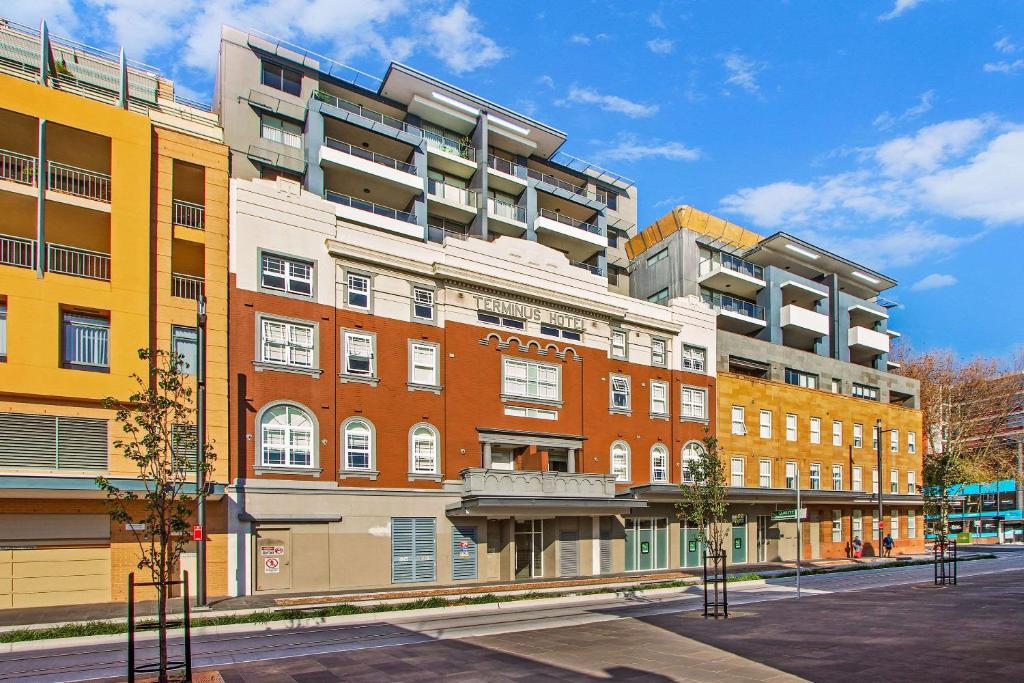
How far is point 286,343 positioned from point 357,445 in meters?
5.16

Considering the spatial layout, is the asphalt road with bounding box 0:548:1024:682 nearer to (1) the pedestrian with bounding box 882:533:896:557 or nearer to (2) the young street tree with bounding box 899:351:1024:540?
(1) the pedestrian with bounding box 882:533:896:557

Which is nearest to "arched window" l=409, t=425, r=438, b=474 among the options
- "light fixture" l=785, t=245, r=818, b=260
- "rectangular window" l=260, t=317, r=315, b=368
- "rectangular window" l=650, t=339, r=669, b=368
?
"rectangular window" l=260, t=317, r=315, b=368

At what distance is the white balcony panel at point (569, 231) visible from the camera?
48188 millimetres

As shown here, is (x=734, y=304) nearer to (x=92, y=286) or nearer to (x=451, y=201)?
(x=451, y=201)

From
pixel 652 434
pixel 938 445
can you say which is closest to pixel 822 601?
pixel 652 434

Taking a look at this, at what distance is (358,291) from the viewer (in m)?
32.2

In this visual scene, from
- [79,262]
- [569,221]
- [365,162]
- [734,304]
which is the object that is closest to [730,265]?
[734,304]

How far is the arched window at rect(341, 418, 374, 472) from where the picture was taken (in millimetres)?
30906

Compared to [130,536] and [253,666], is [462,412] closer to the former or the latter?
[130,536]

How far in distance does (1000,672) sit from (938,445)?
2822 inches

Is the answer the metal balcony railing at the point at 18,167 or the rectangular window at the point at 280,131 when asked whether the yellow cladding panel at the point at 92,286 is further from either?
the rectangular window at the point at 280,131

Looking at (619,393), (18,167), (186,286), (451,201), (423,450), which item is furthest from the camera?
(451,201)

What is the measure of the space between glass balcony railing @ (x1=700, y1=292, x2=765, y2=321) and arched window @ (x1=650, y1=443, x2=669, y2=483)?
14.7 metres

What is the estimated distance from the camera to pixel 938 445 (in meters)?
76.2
